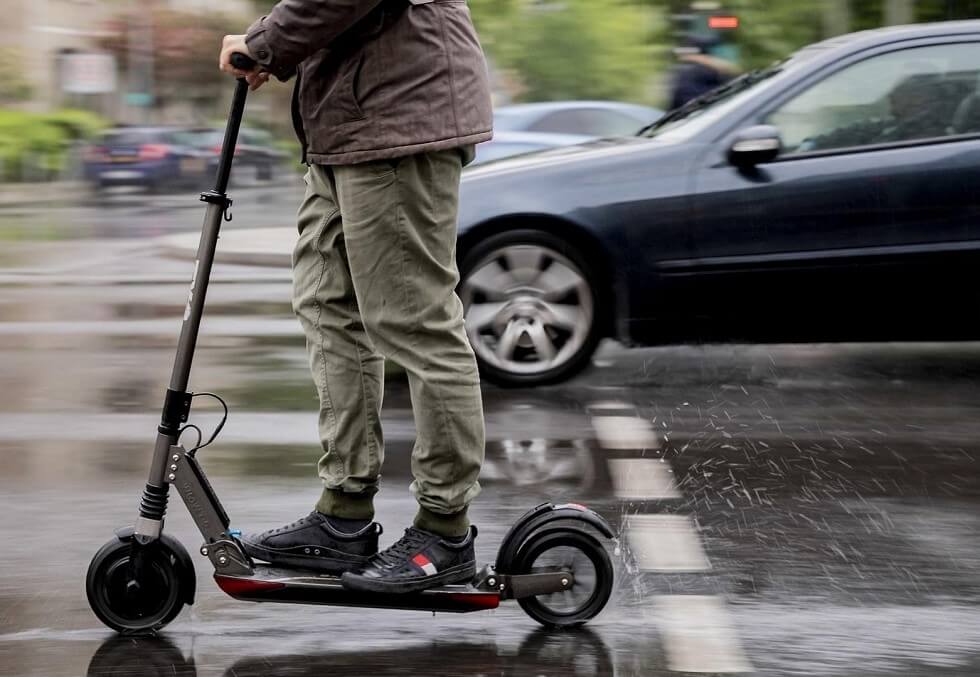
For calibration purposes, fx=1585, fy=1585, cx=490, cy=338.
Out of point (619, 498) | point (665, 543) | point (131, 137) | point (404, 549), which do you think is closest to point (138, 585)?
point (404, 549)

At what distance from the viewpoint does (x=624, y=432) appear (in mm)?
6227

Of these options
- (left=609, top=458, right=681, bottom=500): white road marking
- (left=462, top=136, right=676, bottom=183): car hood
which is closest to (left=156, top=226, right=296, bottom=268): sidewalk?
(left=462, top=136, right=676, bottom=183): car hood

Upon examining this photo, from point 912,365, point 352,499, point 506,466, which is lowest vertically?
point 912,365

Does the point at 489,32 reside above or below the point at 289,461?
below

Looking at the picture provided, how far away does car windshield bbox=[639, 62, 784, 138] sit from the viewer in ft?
24.5

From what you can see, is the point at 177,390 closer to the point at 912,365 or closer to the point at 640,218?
the point at 640,218

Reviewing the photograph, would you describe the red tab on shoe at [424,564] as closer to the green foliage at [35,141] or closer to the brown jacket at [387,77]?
the brown jacket at [387,77]

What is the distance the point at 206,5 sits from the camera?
56031 millimetres

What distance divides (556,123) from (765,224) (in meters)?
9.69

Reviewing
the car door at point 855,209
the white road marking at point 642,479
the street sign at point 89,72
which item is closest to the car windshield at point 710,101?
the car door at point 855,209

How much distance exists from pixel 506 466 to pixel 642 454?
1.75ft

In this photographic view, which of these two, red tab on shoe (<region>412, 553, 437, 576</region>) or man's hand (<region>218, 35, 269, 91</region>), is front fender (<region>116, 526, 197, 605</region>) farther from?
man's hand (<region>218, 35, 269, 91</region>)

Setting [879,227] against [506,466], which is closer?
[506,466]

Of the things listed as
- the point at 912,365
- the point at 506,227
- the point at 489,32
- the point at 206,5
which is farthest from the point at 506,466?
the point at 206,5
